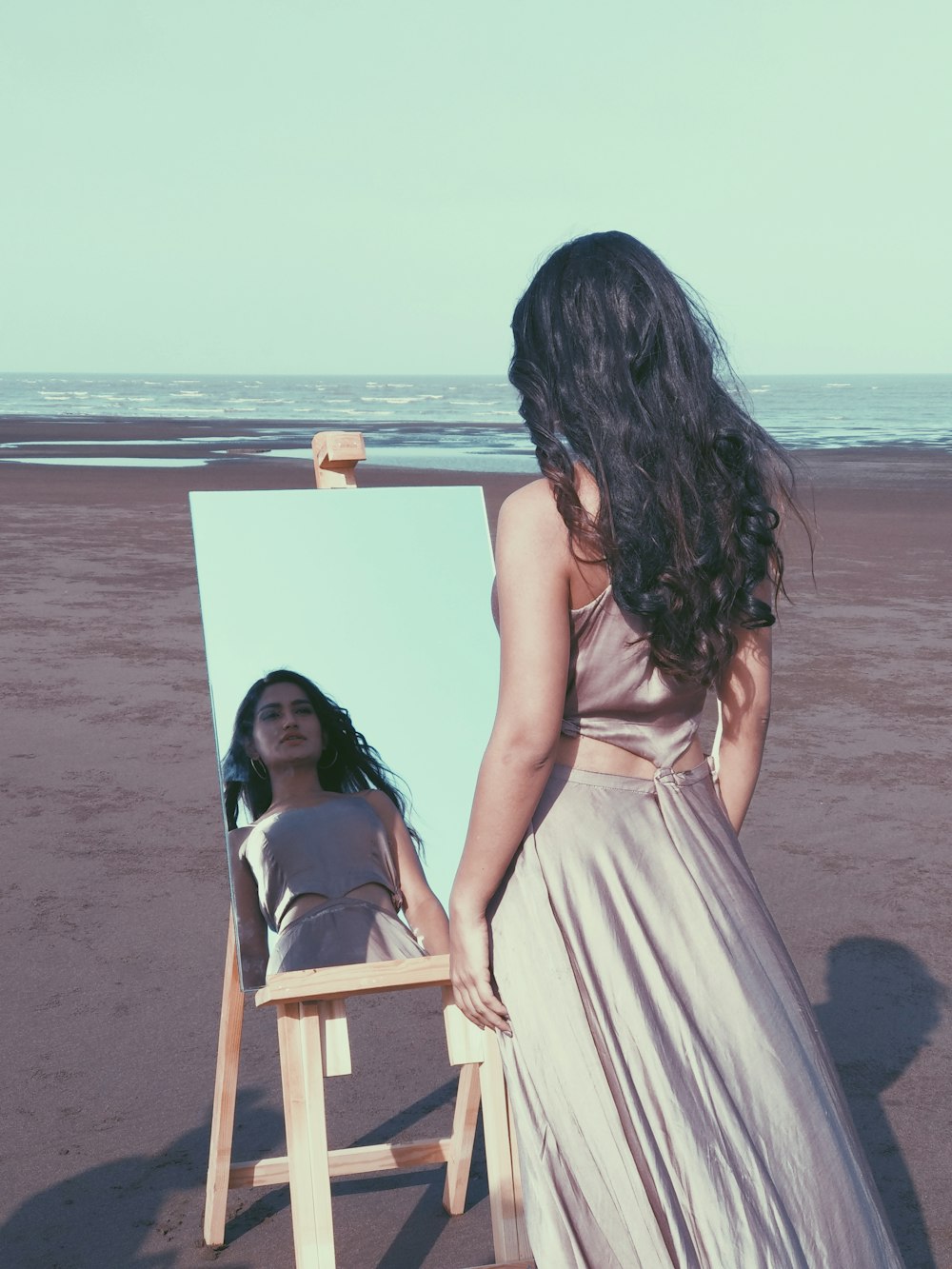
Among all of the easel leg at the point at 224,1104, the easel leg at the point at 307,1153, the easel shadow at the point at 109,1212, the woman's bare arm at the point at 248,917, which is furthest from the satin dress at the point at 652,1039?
the easel shadow at the point at 109,1212

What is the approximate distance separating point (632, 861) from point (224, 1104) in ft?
4.35

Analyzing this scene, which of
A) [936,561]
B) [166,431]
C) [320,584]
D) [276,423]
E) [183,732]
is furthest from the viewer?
[276,423]

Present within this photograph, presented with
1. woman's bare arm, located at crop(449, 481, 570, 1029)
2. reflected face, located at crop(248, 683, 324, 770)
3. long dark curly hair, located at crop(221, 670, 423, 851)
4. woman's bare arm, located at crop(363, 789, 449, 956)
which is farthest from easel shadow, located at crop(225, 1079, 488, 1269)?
woman's bare arm, located at crop(449, 481, 570, 1029)

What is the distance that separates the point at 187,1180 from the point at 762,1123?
1.85 m

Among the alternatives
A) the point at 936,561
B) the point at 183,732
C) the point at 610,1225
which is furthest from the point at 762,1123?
the point at 936,561

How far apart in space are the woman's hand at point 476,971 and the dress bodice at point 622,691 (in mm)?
315

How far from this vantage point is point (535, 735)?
5.86 feet

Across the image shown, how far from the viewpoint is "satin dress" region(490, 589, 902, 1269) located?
5.89 feet

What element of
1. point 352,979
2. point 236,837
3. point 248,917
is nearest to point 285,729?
point 236,837

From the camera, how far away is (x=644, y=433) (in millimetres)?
1811

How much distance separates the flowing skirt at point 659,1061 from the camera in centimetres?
179

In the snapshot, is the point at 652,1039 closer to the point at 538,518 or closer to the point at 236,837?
the point at 538,518

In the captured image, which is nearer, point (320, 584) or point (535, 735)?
point (535, 735)

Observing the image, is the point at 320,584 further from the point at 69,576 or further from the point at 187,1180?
the point at 69,576
